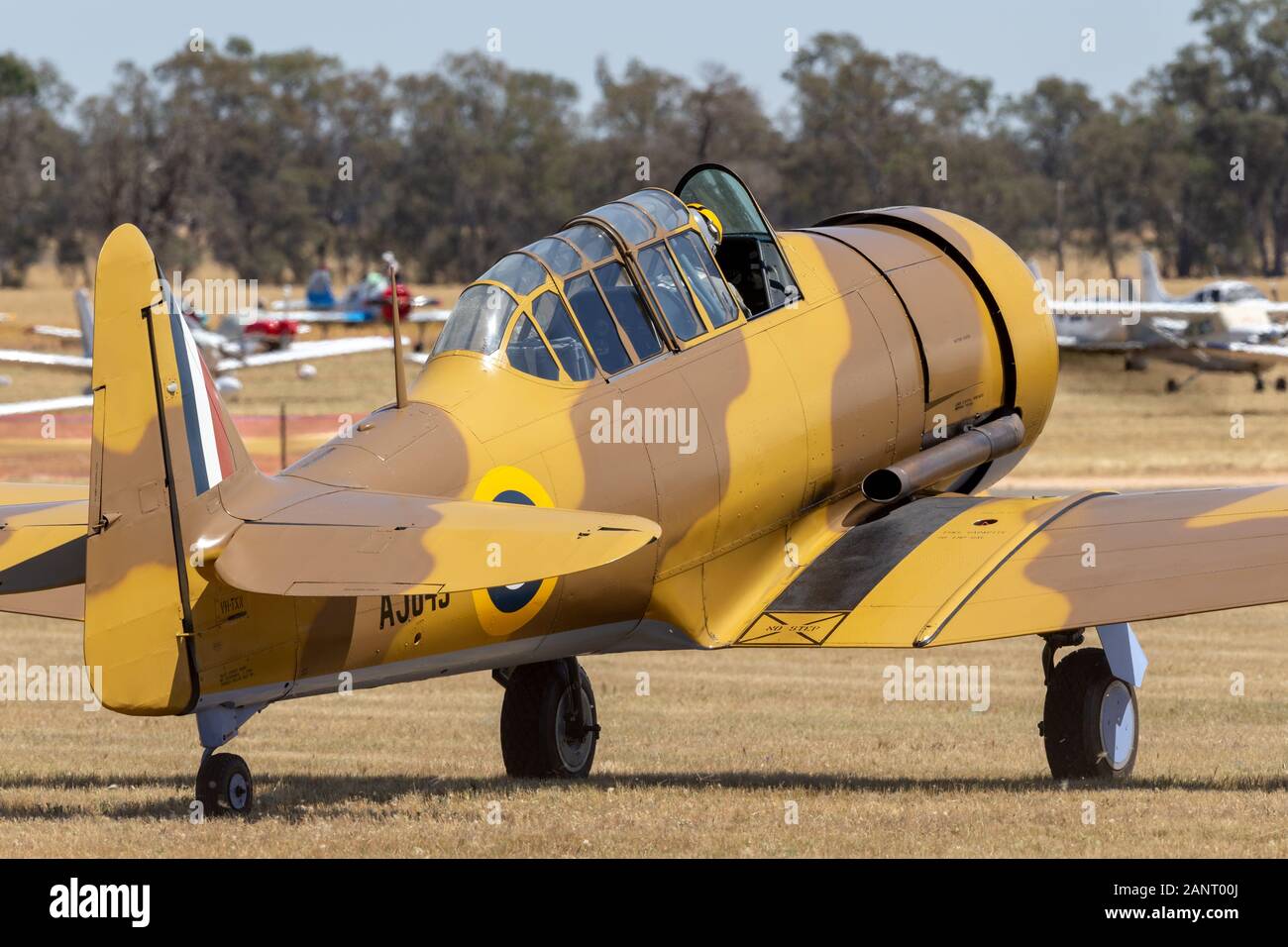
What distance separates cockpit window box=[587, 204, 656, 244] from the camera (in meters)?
10.4

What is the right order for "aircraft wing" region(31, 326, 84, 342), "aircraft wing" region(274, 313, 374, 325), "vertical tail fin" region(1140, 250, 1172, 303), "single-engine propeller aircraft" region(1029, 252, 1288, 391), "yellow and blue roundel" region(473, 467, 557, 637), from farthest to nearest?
"aircraft wing" region(274, 313, 374, 325) < "vertical tail fin" region(1140, 250, 1172, 303) < "aircraft wing" region(31, 326, 84, 342) < "single-engine propeller aircraft" region(1029, 252, 1288, 391) < "yellow and blue roundel" region(473, 467, 557, 637)

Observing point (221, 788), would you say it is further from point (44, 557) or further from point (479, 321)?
point (479, 321)

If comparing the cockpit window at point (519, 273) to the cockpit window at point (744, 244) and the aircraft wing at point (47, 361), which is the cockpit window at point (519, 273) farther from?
the aircraft wing at point (47, 361)

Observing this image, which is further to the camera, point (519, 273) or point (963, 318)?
point (963, 318)

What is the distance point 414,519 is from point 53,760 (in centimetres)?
496

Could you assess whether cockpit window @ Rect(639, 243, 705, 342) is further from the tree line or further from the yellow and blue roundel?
the tree line

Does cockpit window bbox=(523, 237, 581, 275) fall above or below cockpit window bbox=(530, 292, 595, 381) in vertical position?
Result: above

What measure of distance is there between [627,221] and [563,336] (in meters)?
1.01

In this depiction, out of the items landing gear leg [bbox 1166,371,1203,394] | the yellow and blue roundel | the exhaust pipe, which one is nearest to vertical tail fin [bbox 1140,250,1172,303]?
landing gear leg [bbox 1166,371,1203,394]

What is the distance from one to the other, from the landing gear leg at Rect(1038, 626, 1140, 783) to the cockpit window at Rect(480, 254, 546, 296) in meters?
3.27

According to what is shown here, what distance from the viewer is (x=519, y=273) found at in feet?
32.3

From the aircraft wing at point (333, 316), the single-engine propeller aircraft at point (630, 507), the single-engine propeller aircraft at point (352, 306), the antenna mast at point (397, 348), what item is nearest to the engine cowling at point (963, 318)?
the single-engine propeller aircraft at point (630, 507)

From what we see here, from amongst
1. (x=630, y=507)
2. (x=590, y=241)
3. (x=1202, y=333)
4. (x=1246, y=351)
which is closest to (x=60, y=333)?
(x=1202, y=333)

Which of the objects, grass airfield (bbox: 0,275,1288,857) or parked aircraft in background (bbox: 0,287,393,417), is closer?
grass airfield (bbox: 0,275,1288,857)
